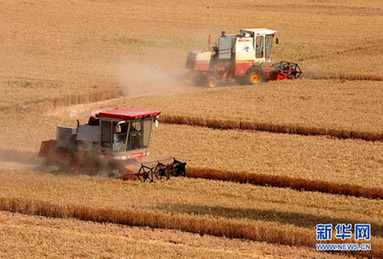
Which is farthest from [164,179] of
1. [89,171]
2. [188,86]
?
[188,86]

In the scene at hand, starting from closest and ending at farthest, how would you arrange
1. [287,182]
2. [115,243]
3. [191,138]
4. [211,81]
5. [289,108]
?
[115,243], [287,182], [191,138], [289,108], [211,81]

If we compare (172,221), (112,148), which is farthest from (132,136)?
(172,221)

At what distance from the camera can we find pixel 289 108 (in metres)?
26.7

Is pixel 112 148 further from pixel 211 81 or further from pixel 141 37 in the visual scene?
pixel 141 37

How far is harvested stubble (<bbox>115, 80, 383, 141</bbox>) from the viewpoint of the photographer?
23375 millimetres

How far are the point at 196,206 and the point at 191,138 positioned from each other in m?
7.42

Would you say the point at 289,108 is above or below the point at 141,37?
below

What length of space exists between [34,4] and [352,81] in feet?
105

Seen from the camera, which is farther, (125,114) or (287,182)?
(125,114)

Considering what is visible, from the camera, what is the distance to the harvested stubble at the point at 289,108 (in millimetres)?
23375

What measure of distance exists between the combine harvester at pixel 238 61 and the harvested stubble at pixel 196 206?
16119 mm

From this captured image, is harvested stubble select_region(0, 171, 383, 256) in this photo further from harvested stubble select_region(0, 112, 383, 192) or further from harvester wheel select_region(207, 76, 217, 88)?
harvester wheel select_region(207, 76, 217, 88)

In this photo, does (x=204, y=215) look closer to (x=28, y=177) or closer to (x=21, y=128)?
(x=28, y=177)

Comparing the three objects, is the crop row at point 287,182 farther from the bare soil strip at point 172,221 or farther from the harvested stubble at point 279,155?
the bare soil strip at point 172,221
